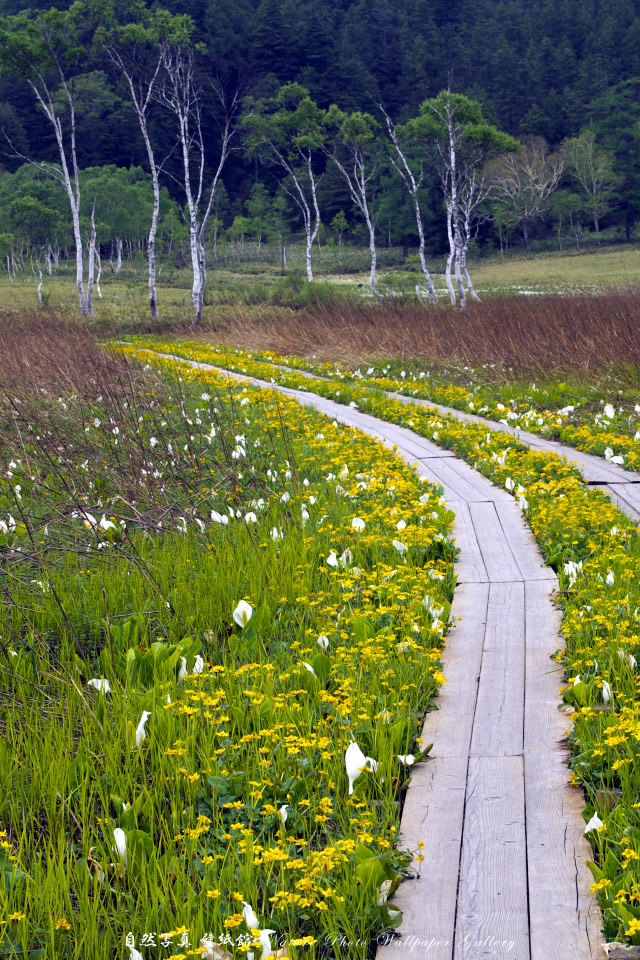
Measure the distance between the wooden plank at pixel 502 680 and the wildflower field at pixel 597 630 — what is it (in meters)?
0.21

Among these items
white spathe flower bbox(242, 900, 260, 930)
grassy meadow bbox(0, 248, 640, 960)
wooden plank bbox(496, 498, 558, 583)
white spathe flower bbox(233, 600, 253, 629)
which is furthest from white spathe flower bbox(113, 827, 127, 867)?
wooden plank bbox(496, 498, 558, 583)

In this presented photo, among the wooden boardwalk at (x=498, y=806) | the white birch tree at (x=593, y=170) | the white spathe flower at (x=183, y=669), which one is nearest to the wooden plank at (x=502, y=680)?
the wooden boardwalk at (x=498, y=806)

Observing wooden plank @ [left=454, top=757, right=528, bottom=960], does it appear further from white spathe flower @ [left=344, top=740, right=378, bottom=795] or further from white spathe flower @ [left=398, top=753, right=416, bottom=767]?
white spathe flower @ [left=344, top=740, right=378, bottom=795]

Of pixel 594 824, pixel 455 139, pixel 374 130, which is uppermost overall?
pixel 374 130

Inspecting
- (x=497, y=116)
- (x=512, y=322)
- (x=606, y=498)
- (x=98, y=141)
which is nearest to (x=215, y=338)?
(x=512, y=322)

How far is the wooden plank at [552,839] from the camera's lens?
2096mm

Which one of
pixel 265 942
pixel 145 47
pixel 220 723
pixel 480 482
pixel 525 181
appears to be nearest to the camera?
pixel 265 942

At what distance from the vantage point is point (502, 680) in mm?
3582

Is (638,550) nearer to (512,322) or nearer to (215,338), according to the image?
(512,322)

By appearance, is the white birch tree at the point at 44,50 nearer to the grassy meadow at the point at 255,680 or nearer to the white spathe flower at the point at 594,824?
the grassy meadow at the point at 255,680

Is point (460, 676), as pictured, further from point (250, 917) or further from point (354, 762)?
point (250, 917)

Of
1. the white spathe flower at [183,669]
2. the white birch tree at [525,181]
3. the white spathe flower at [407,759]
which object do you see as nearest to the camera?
the white spathe flower at [407,759]

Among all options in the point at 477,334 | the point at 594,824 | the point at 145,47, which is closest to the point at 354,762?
the point at 594,824

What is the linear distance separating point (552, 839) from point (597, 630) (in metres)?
1.48
